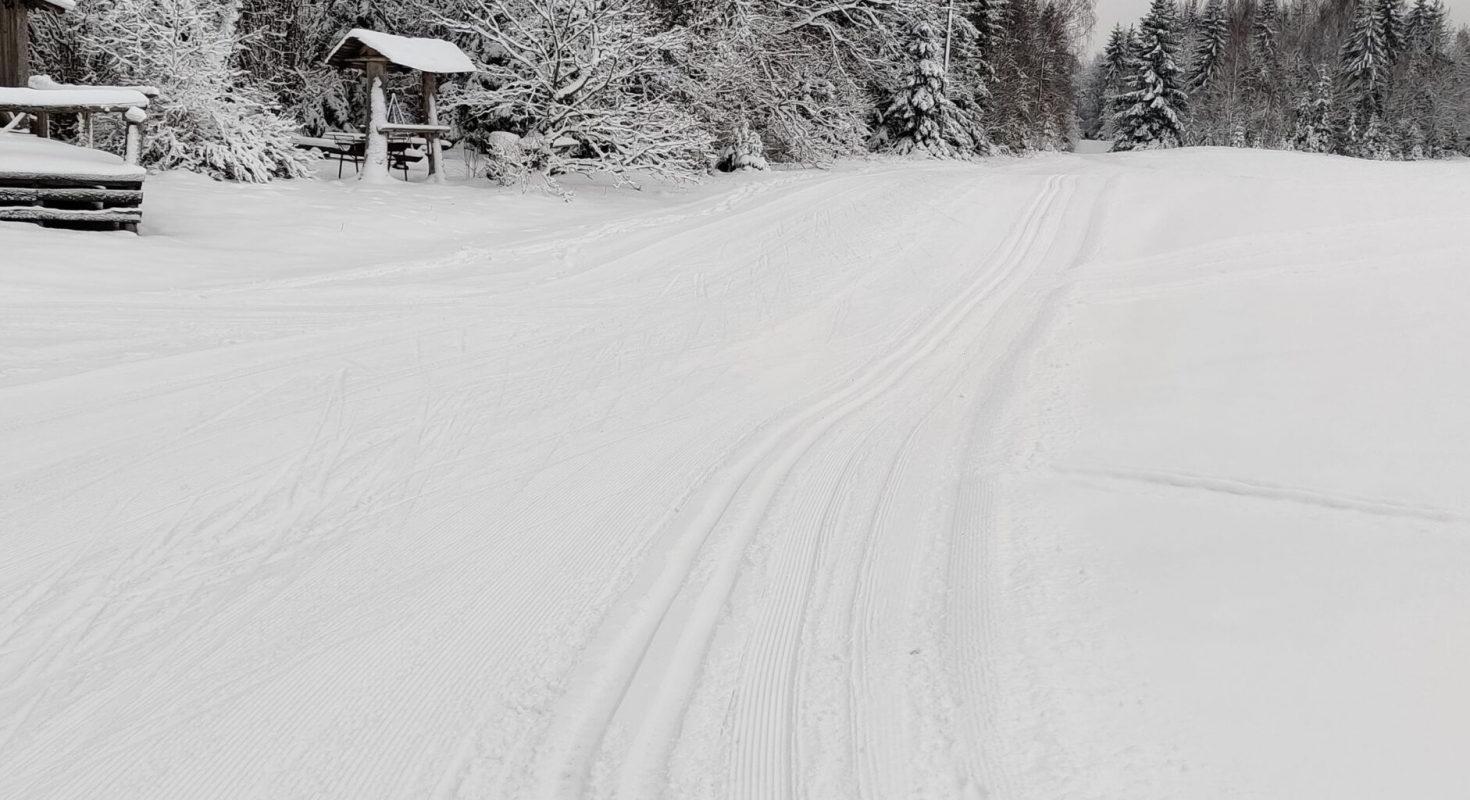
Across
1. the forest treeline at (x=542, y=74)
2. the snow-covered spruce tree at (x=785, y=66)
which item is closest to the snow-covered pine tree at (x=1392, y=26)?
the forest treeline at (x=542, y=74)

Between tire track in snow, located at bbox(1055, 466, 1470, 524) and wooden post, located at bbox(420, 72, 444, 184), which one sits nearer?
tire track in snow, located at bbox(1055, 466, 1470, 524)

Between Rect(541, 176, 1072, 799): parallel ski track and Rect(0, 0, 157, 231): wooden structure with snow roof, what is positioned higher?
Rect(0, 0, 157, 231): wooden structure with snow roof

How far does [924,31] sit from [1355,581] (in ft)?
99.9

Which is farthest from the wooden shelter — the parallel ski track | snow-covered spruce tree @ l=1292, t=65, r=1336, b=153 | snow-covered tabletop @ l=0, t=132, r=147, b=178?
snow-covered spruce tree @ l=1292, t=65, r=1336, b=153

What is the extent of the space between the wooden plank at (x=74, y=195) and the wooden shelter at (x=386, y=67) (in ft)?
22.2

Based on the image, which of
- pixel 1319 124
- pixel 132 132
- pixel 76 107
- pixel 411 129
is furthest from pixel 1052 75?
pixel 76 107

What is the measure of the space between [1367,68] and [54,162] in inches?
2419

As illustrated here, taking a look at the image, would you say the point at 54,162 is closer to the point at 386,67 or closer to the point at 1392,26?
the point at 386,67

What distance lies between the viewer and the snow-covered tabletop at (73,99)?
11484 mm

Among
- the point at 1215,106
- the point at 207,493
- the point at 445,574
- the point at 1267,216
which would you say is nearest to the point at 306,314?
the point at 207,493

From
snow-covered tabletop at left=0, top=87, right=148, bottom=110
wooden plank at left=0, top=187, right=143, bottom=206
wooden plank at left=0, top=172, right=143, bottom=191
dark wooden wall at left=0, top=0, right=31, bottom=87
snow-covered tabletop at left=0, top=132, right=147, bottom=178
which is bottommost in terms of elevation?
wooden plank at left=0, top=187, right=143, bottom=206

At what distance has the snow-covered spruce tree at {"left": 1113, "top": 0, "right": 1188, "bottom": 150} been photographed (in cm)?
4844

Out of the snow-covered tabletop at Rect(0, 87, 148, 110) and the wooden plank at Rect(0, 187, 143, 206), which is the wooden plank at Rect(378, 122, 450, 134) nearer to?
the snow-covered tabletop at Rect(0, 87, 148, 110)

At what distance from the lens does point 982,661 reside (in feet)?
11.0
